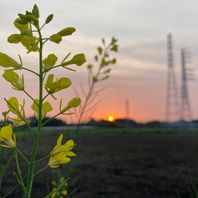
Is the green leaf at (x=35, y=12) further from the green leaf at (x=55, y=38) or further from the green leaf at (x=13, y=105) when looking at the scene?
the green leaf at (x=13, y=105)

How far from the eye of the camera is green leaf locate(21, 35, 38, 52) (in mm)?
1228

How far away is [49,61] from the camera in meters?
1.26

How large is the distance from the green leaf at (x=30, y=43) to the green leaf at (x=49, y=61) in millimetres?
45

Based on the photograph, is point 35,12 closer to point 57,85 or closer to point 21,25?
point 21,25

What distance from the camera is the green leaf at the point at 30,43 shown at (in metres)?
1.23

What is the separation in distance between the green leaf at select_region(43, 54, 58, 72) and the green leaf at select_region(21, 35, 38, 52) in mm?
45

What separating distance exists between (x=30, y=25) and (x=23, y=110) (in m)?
0.20

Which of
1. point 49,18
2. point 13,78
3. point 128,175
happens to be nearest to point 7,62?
point 13,78

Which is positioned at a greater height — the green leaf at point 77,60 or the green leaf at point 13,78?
the green leaf at point 77,60

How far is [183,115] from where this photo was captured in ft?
130

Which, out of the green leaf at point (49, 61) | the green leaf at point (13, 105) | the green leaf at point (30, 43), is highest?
the green leaf at point (30, 43)

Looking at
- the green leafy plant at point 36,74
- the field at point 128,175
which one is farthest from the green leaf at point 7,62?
the field at point 128,175

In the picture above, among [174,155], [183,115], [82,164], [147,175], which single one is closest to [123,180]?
[147,175]

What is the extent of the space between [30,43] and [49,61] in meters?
0.06
